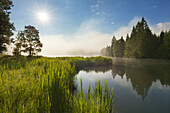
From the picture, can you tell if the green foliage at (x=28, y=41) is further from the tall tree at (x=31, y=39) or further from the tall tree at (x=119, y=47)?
the tall tree at (x=119, y=47)

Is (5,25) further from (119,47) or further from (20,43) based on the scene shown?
(119,47)

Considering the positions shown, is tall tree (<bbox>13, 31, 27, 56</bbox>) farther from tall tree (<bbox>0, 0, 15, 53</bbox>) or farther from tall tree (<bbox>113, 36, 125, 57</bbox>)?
tall tree (<bbox>113, 36, 125, 57</bbox>)

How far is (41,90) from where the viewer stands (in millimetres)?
2408

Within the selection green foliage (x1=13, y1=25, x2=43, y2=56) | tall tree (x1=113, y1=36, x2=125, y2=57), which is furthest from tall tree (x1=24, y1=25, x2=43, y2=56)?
tall tree (x1=113, y1=36, x2=125, y2=57)

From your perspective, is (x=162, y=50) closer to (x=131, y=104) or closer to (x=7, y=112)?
(x=131, y=104)

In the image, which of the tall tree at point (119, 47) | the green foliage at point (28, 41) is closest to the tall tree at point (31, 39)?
the green foliage at point (28, 41)

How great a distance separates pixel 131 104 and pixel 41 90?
3.72 m

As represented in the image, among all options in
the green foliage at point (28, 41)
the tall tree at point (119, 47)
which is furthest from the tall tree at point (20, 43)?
the tall tree at point (119, 47)

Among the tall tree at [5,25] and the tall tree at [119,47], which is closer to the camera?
the tall tree at [5,25]

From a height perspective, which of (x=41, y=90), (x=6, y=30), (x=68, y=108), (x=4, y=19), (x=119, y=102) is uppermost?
(x=4, y=19)

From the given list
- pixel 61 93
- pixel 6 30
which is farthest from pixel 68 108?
pixel 6 30

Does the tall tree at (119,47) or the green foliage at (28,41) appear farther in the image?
the tall tree at (119,47)

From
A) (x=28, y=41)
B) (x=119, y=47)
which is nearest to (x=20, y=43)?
(x=28, y=41)

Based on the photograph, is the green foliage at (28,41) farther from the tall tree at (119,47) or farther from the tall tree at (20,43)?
the tall tree at (119,47)
